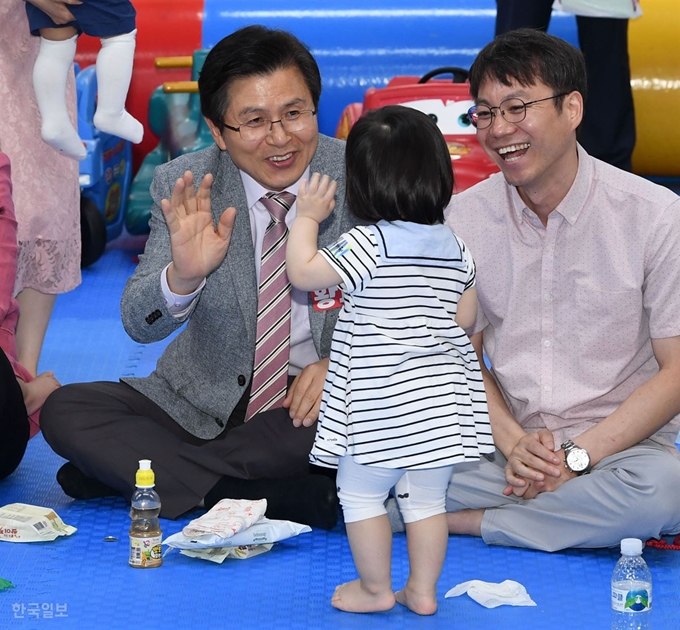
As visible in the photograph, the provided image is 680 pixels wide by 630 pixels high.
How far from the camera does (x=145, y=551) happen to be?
228cm

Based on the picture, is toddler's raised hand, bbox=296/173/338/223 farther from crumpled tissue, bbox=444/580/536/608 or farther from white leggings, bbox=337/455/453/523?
crumpled tissue, bbox=444/580/536/608

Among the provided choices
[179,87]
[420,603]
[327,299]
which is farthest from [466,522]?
[179,87]

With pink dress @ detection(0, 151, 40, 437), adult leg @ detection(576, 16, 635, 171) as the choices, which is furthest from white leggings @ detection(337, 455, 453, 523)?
adult leg @ detection(576, 16, 635, 171)

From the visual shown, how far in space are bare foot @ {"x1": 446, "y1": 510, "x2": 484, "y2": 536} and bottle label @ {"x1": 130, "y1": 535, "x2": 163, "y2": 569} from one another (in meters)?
0.55

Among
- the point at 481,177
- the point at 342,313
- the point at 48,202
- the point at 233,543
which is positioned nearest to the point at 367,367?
the point at 342,313

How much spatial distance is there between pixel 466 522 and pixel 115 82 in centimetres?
141

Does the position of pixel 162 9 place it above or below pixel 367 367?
above

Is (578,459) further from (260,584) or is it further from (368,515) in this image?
(260,584)

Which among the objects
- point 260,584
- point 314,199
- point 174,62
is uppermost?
point 174,62

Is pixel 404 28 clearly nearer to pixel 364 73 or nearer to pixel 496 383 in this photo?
pixel 364 73

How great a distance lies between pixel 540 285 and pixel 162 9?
3.41 metres

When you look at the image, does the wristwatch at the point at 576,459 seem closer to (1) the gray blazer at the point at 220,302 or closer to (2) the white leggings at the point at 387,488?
(2) the white leggings at the point at 387,488

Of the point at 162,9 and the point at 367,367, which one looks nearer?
the point at 367,367

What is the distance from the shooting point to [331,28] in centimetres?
541
